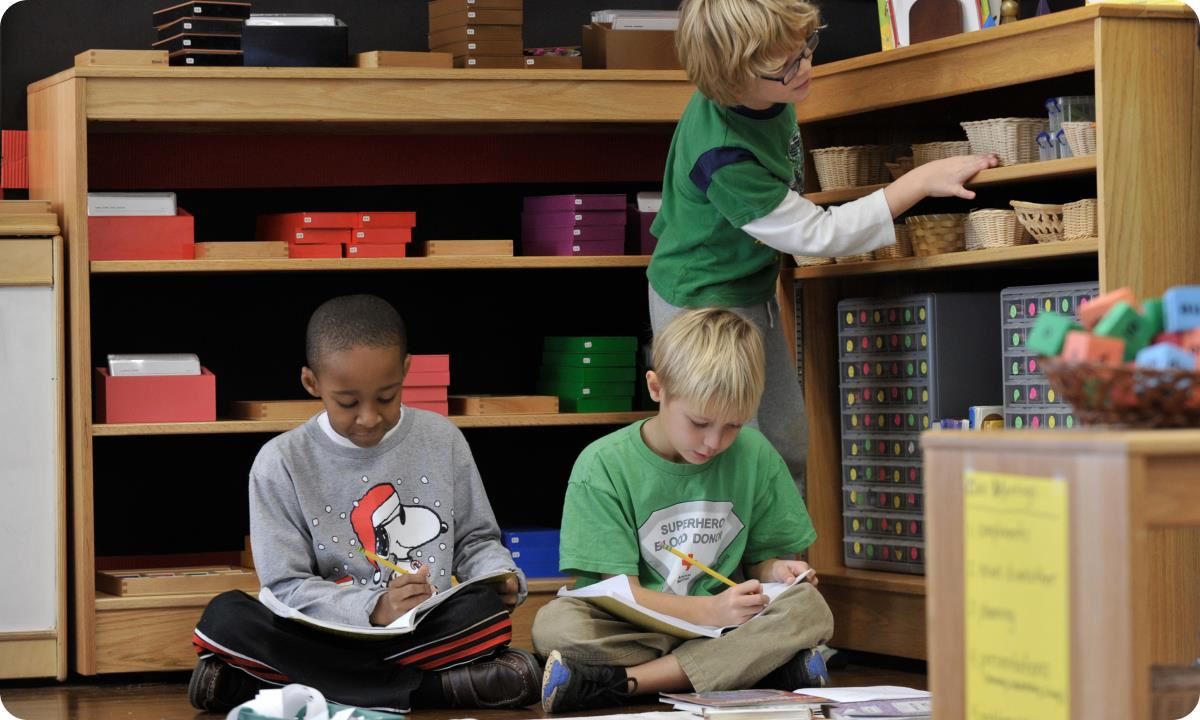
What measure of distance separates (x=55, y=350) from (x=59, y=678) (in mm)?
613

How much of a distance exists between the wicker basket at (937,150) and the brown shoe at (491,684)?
1.21 metres

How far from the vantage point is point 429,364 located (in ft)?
10.9

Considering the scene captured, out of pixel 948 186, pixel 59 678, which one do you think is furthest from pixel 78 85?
pixel 948 186

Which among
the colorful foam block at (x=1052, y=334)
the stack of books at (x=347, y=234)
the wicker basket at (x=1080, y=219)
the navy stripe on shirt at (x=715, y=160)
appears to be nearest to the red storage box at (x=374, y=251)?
the stack of books at (x=347, y=234)

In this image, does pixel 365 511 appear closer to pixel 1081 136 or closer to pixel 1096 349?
pixel 1081 136

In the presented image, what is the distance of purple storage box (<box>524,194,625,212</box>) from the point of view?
3406 millimetres

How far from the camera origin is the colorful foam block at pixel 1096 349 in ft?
5.20

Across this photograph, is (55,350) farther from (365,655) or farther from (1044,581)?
(1044,581)

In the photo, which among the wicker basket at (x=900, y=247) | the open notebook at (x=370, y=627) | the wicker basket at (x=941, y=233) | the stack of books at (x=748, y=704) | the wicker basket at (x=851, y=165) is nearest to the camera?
the stack of books at (x=748, y=704)

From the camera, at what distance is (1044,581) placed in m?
1.52

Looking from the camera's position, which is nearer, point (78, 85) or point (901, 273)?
point (78, 85)

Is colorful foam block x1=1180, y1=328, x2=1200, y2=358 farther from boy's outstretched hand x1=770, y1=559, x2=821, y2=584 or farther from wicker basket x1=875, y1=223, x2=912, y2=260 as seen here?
wicker basket x1=875, y1=223, x2=912, y2=260

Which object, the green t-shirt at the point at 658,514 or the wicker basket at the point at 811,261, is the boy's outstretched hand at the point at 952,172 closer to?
the wicker basket at the point at 811,261

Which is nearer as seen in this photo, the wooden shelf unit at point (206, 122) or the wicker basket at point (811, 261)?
the wooden shelf unit at point (206, 122)
